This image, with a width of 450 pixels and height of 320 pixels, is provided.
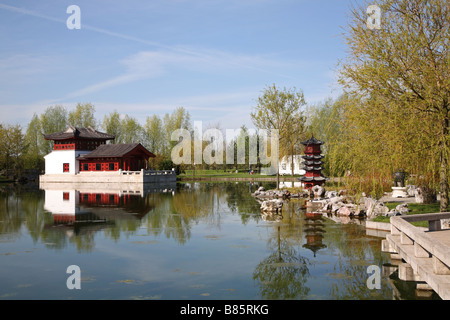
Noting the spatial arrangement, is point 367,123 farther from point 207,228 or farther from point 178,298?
point 178,298

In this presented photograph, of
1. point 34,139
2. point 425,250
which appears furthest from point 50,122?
point 425,250

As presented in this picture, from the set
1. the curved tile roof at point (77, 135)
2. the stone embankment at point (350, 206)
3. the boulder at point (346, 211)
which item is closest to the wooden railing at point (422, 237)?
the stone embankment at point (350, 206)

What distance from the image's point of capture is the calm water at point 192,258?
330 inches

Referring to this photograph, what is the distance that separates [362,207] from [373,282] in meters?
11.2

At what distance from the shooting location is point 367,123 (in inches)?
559

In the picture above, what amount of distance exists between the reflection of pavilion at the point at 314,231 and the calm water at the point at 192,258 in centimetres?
3

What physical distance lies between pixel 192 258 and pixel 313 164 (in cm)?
2563

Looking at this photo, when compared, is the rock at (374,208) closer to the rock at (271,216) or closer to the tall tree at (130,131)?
the rock at (271,216)

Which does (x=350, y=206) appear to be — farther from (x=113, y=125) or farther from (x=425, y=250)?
(x=113, y=125)

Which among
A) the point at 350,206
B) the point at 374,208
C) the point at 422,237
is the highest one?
the point at 422,237

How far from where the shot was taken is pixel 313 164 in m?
35.4
